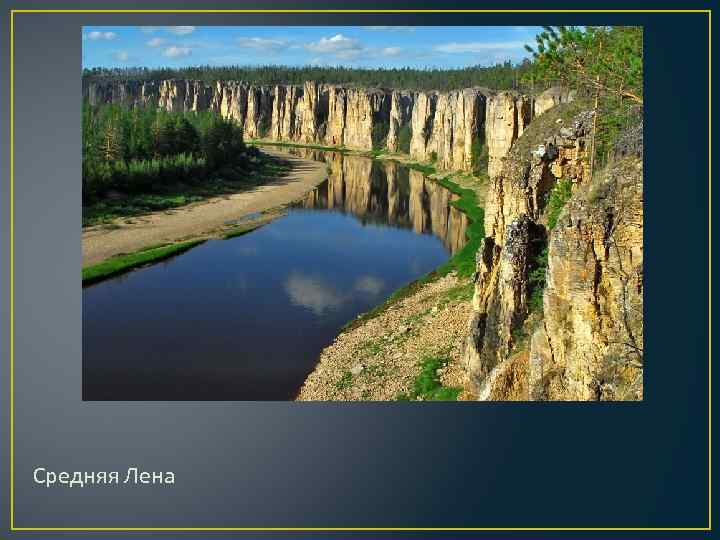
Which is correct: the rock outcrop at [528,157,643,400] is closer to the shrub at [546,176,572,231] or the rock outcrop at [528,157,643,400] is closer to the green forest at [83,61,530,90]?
the shrub at [546,176,572,231]

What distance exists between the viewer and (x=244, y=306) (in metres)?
19.6

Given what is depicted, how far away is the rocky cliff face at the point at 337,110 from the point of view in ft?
180

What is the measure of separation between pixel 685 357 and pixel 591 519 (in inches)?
74.7

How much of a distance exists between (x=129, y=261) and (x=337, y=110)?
200 ft

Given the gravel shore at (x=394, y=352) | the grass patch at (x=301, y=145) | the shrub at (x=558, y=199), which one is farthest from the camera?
the grass patch at (x=301, y=145)

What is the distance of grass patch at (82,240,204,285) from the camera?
2186 centimetres

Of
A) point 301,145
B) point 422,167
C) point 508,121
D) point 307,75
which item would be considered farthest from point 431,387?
point 307,75

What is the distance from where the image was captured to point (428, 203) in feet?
138

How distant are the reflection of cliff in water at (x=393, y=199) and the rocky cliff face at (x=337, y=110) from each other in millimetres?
4300

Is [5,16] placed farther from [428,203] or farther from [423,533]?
[428,203]

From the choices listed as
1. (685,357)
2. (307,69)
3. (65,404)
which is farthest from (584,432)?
(307,69)

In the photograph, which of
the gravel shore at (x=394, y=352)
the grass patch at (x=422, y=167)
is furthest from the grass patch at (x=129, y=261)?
the grass patch at (x=422, y=167)

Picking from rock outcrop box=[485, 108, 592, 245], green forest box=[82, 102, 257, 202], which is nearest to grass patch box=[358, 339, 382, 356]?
rock outcrop box=[485, 108, 592, 245]

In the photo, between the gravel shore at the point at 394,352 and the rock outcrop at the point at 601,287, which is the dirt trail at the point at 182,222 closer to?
the gravel shore at the point at 394,352
